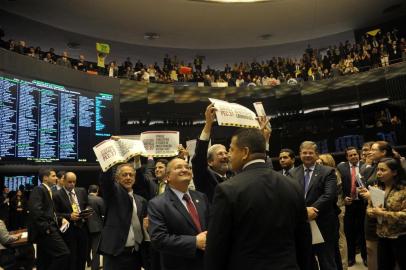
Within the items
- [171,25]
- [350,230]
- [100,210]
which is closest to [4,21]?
[171,25]

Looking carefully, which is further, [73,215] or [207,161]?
[73,215]

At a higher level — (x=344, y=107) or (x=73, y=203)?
(x=344, y=107)

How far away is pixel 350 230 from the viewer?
5.83 m

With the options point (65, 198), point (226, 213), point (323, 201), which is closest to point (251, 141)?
point (226, 213)

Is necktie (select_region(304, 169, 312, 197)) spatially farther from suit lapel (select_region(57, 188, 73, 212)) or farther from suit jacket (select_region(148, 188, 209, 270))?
suit lapel (select_region(57, 188, 73, 212))

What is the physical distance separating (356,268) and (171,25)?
10.6m

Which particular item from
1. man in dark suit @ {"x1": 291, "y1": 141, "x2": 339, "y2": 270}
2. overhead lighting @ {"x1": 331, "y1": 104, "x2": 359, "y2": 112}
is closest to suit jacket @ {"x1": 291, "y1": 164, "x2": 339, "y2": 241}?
man in dark suit @ {"x1": 291, "y1": 141, "x2": 339, "y2": 270}

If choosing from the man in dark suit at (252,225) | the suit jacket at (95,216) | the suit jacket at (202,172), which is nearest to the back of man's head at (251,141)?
the man in dark suit at (252,225)

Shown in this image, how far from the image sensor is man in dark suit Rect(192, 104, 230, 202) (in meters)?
2.87

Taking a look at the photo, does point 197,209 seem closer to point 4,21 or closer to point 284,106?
point 284,106

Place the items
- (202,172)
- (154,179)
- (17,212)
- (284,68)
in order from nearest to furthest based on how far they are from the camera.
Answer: (202,172)
(154,179)
(17,212)
(284,68)

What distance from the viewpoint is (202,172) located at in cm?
302

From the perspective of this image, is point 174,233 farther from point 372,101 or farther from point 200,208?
point 372,101

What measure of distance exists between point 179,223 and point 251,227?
0.80 m
